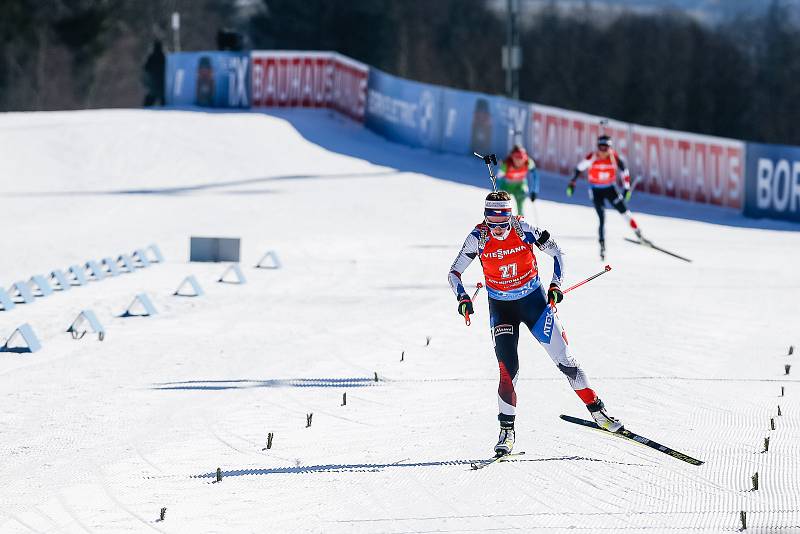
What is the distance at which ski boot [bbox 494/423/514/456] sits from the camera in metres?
10.9

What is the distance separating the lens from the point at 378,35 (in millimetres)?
72312

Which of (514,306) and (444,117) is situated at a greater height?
(514,306)

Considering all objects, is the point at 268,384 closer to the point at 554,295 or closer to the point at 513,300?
the point at 513,300

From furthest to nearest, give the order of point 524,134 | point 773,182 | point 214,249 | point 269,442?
point 524,134
point 773,182
point 214,249
point 269,442

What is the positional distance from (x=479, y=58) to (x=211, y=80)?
109 ft

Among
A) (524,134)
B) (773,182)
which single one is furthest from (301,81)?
(773,182)

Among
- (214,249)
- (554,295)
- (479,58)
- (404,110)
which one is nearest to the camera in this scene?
(554,295)

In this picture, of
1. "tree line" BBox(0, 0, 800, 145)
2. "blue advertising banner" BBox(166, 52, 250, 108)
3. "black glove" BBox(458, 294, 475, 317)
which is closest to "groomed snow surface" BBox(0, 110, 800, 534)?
"black glove" BBox(458, 294, 475, 317)

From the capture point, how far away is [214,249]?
22.9 meters

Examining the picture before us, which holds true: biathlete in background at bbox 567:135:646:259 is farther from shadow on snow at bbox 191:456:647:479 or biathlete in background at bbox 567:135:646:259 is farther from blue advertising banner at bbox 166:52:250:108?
blue advertising banner at bbox 166:52:250:108

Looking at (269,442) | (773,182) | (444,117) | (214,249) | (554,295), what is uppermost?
(554,295)

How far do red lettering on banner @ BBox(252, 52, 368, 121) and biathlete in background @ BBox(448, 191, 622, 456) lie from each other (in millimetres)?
32466

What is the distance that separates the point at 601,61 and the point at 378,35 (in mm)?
11095

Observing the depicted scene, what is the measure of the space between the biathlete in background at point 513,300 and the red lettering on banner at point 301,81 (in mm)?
32466
